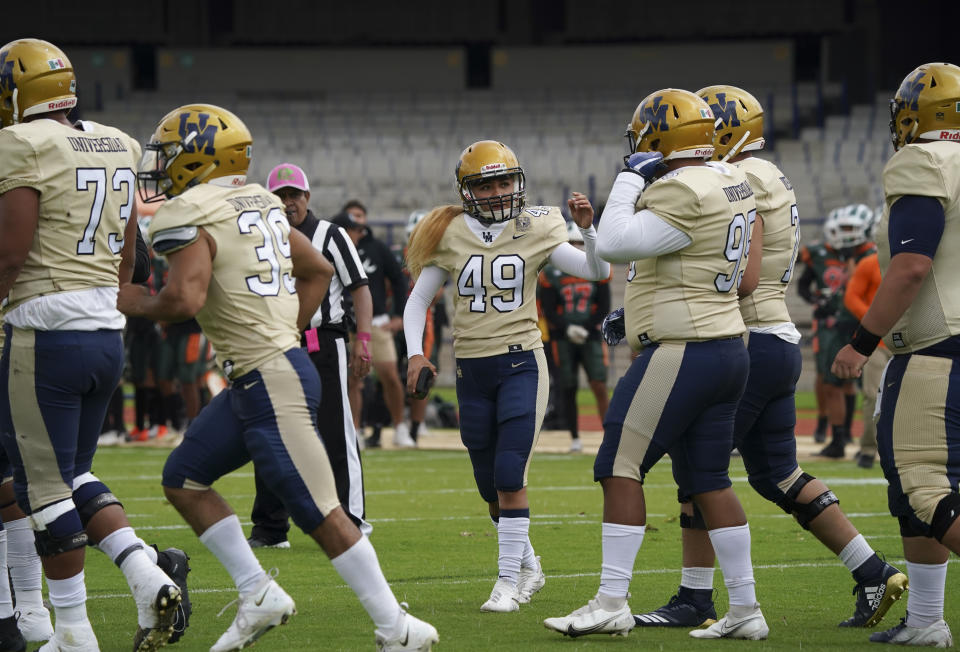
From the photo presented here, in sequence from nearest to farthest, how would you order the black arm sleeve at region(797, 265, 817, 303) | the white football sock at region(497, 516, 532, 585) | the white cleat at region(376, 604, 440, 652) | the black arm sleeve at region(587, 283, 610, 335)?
the white cleat at region(376, 604, 440, 652), the white football sock at region(497, 516, 532, 585), the black arm sleeve at region(587, 283, 610, 335), the black arm sleeve at region(797, 265, 817, 303)

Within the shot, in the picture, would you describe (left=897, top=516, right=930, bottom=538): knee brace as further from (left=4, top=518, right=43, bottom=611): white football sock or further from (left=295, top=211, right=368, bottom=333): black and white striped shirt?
(left=295, top=211, right=368, bottom=333): black and white striped shirt

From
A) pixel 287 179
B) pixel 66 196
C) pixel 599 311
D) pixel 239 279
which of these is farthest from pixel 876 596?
pixel 599 311

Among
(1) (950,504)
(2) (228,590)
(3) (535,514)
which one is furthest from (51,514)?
(3) (535,514)

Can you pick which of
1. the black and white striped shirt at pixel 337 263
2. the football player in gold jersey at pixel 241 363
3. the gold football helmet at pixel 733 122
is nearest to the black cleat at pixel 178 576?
the football player in gold jersey at pixel 241 363

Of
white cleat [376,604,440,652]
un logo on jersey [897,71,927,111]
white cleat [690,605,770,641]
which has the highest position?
un logo on jersey [897,71,927,111]

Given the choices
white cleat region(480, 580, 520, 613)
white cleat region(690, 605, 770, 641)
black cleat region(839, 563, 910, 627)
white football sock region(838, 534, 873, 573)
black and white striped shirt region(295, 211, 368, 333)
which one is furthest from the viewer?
black and white striped shirt region(295, 211, 368, 333)

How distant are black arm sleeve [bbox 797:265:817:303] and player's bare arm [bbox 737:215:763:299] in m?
8.63

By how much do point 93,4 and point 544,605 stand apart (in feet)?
98.0

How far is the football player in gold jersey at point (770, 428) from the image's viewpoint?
550 centimetres

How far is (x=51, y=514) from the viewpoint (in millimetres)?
4703

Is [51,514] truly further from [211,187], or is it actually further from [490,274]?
[490,274]

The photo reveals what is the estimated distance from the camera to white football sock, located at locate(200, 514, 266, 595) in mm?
4801

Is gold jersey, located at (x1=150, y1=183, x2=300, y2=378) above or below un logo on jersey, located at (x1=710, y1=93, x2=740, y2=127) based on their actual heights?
below

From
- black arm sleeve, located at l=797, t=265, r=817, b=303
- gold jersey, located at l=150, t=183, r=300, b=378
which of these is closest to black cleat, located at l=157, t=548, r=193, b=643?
gold jersey, located at l=150, t=183, r=300, b=378
